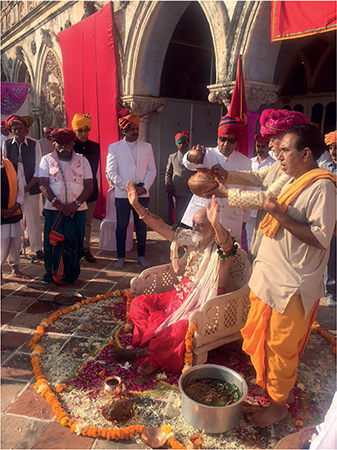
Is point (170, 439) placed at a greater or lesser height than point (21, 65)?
lesser

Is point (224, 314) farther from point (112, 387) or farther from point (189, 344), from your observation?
point (112, 387)

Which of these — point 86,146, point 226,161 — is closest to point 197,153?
point 226,161

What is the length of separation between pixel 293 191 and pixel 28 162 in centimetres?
467

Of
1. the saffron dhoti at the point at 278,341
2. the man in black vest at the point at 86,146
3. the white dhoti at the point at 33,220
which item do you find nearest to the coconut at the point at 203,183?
the saffron dhoti at the point at 278,341

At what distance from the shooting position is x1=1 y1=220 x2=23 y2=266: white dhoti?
4.97m

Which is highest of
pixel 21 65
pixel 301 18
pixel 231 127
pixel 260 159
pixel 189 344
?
pixel 21 65

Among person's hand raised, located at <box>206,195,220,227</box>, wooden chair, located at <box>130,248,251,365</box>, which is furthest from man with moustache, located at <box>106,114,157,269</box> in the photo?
person's hand raised, located at <box>206,195,220,227</box>

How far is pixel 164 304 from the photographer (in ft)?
12.6

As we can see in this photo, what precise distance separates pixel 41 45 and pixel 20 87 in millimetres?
3677

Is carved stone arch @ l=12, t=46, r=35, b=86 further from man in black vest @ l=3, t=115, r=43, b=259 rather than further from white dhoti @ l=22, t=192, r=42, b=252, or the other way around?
white dhoti @ l=22, t=192, r=42, b=252

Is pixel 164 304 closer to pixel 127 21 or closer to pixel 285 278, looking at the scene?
pixel 285 278

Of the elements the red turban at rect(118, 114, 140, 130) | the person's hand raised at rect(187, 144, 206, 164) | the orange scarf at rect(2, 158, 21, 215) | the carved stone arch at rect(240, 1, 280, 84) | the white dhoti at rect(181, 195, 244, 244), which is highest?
the carved stone arch at rect(240, 1, 280, 84)

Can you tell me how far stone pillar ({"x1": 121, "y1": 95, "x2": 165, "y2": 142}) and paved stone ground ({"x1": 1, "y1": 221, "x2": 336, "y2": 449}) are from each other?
2.72 metres

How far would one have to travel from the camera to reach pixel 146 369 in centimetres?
332
